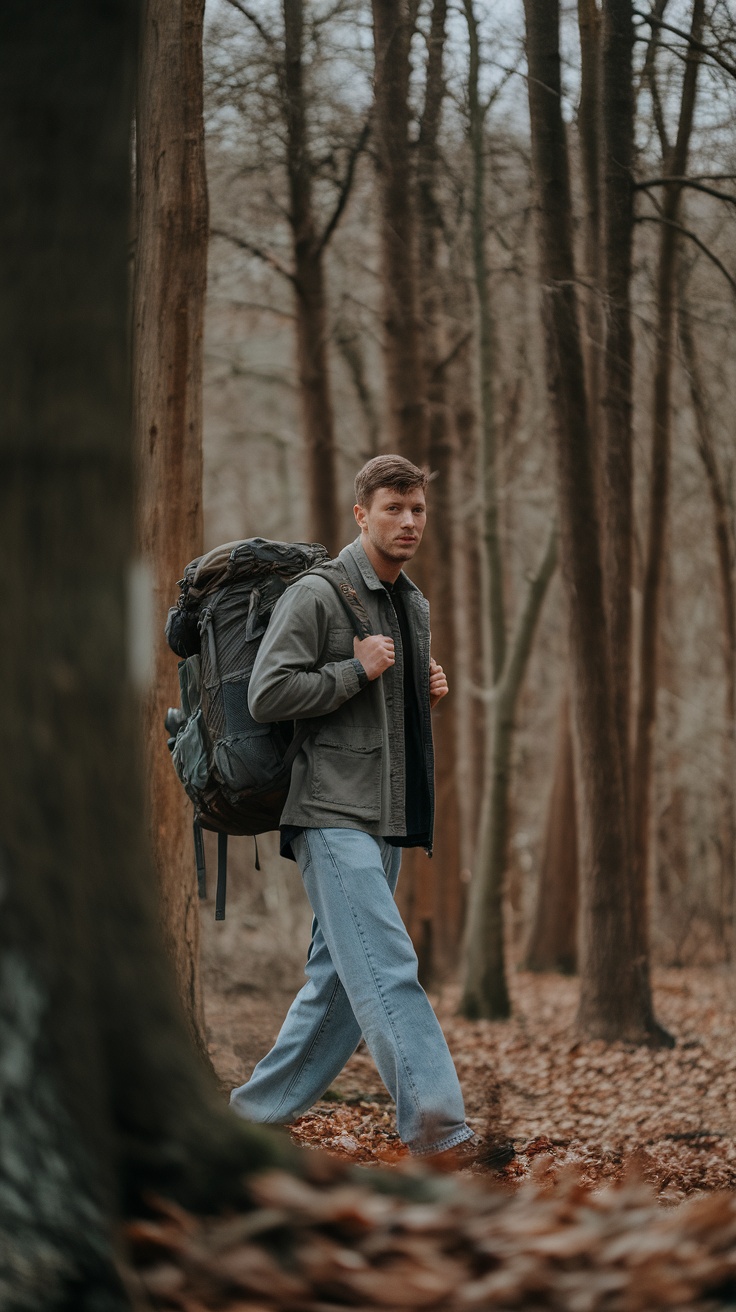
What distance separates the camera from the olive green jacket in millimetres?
4406

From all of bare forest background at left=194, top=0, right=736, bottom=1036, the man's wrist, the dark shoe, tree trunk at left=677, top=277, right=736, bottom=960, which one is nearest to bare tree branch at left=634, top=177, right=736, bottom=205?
bare forest background at left=194, top=0, right=736, bottom=1036

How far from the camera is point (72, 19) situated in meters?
2.80

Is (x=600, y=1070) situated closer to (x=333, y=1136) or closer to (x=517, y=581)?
(x=333, y=1136)

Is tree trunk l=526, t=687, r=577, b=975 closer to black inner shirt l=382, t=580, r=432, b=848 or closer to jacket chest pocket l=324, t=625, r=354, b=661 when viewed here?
black inner shirt l=382, t=580, r=432, b=848

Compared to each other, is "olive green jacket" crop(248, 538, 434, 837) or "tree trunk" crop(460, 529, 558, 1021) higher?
"olive green jacket" crop(248, 538, 434, 837)

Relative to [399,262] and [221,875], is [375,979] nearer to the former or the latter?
[221,875]

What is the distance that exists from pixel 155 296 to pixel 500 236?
20.1 ft

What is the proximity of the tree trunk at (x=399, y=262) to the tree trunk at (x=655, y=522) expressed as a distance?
206 centimetres

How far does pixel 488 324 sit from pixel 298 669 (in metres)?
8.42

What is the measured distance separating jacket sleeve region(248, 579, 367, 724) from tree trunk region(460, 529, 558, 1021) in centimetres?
792

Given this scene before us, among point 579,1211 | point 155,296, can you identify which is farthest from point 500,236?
point 579,1211

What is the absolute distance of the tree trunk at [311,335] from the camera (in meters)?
11.1

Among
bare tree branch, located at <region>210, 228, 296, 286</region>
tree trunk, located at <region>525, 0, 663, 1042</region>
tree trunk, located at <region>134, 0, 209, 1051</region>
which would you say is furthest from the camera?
bare tree branch, located at <region>210, 228, 296, 286</region>

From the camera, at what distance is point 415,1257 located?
9.17ft
